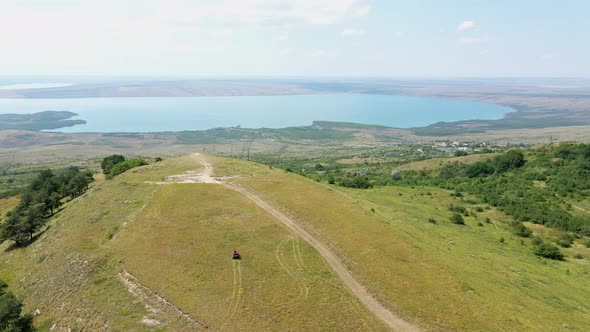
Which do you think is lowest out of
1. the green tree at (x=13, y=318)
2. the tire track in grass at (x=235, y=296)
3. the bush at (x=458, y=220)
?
the bush at (x=458, y=220)

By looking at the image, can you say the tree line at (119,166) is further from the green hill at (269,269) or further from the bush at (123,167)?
the green hill at (269,269)

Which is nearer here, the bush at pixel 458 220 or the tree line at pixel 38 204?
the tree line at pixel 38 204

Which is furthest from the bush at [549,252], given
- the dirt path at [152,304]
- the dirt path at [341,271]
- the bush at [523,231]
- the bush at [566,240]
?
the dirt path at [152,304]

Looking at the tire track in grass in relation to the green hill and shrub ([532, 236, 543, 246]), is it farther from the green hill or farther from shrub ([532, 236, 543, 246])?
shrub ([532, 236, 543, 246])

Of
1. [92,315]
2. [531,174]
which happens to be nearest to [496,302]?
[92,315]

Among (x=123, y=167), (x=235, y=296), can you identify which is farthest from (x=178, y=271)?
(x=123, y=167)

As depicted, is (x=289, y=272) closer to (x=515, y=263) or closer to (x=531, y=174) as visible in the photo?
(x=515, y=263)

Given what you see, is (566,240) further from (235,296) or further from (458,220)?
(235,296)
